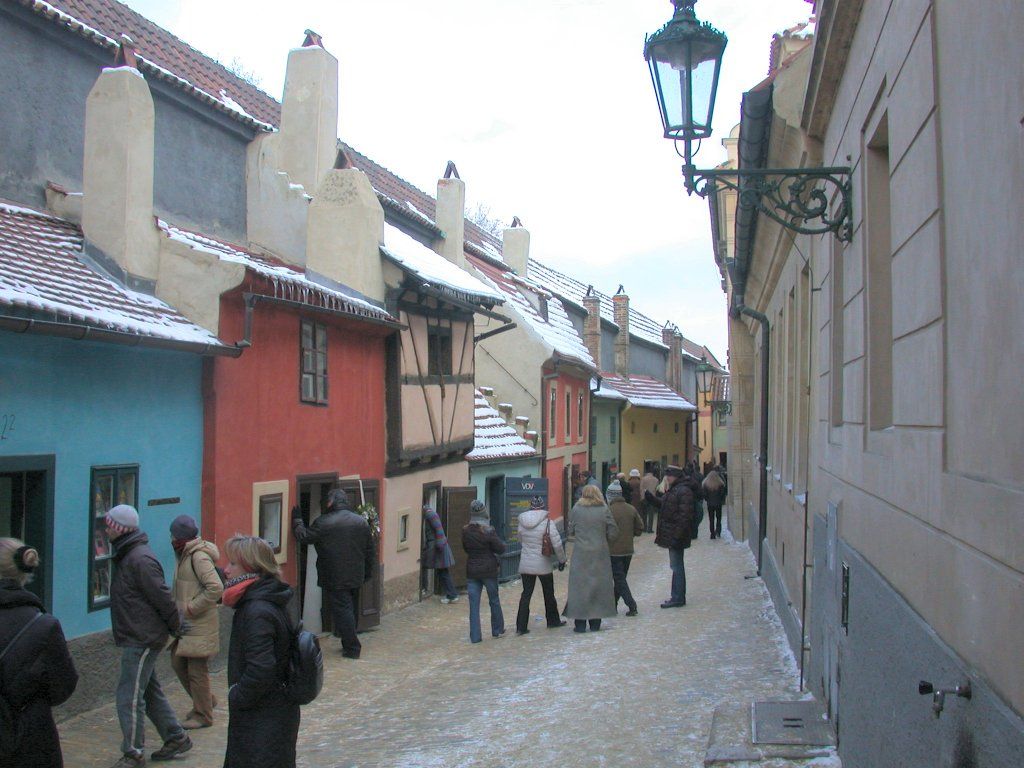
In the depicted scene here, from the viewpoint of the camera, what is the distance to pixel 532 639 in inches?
495

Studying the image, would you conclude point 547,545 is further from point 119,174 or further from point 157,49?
point 157,49

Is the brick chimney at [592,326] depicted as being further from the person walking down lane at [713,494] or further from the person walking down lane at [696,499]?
the person walking down lane at [713,494]

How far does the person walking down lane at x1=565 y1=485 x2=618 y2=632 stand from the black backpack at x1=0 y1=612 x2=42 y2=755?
26.9ft

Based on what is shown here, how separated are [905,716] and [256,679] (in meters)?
2.69

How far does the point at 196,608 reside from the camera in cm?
783

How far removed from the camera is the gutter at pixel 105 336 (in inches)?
290

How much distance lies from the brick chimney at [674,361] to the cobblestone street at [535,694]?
3657cm

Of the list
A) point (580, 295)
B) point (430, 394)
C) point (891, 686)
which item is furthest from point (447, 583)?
point (580, 295)

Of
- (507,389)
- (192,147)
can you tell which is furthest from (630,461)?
(192,147)

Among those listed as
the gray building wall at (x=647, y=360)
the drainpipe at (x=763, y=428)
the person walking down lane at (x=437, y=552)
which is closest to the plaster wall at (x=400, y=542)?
the person walking down lane at (x=437, y=552)

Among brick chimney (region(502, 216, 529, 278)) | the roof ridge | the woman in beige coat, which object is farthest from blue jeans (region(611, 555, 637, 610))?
brick chimney (region(502, 216, 529, 278))

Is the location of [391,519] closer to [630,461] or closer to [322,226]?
[322,226]

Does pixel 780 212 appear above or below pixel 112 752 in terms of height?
above

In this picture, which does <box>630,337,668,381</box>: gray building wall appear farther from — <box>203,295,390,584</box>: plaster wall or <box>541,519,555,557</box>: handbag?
<box>541,519,555,557</box>: handbag
